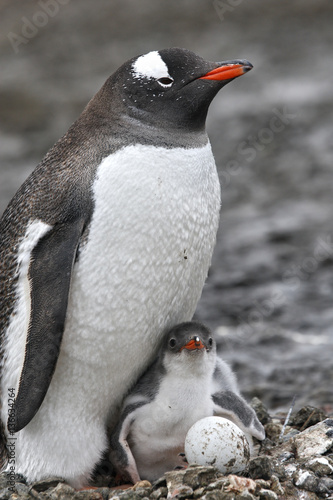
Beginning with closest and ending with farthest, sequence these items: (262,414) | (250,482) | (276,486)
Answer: (250,482), (276,486), (262,414)

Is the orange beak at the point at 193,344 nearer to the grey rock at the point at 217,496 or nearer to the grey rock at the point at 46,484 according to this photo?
the grey rock at the point at 217,496

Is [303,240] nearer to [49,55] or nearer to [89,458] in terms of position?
[89,458]

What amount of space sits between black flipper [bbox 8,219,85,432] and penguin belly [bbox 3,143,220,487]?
78 mm

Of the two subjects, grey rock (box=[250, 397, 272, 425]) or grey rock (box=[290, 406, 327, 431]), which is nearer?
grey rock (box=[290, 406, 327, 431])

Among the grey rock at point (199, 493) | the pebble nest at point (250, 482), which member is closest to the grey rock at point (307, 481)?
the pebble nest at point (250, 482)

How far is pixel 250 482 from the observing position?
3.17m

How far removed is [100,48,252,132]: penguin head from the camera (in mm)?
3525

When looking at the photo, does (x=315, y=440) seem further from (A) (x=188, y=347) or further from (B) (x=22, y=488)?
(B) (x=22, y=488)

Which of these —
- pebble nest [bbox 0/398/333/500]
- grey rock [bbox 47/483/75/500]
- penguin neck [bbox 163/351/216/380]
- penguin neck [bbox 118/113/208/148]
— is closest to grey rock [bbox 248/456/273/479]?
pebble nest [bbox 0/398/333/500]

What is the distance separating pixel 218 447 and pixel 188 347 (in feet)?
1.37

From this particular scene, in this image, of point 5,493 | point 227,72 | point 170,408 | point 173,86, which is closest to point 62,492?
point 5,493

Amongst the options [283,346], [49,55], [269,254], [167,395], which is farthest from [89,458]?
[49,55]

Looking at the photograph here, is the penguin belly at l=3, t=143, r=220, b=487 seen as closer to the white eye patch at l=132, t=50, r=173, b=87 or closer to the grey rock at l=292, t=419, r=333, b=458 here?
the white eye patch at l=132, t=50, r=173, b=87

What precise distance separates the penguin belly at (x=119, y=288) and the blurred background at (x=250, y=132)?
1.90 m
